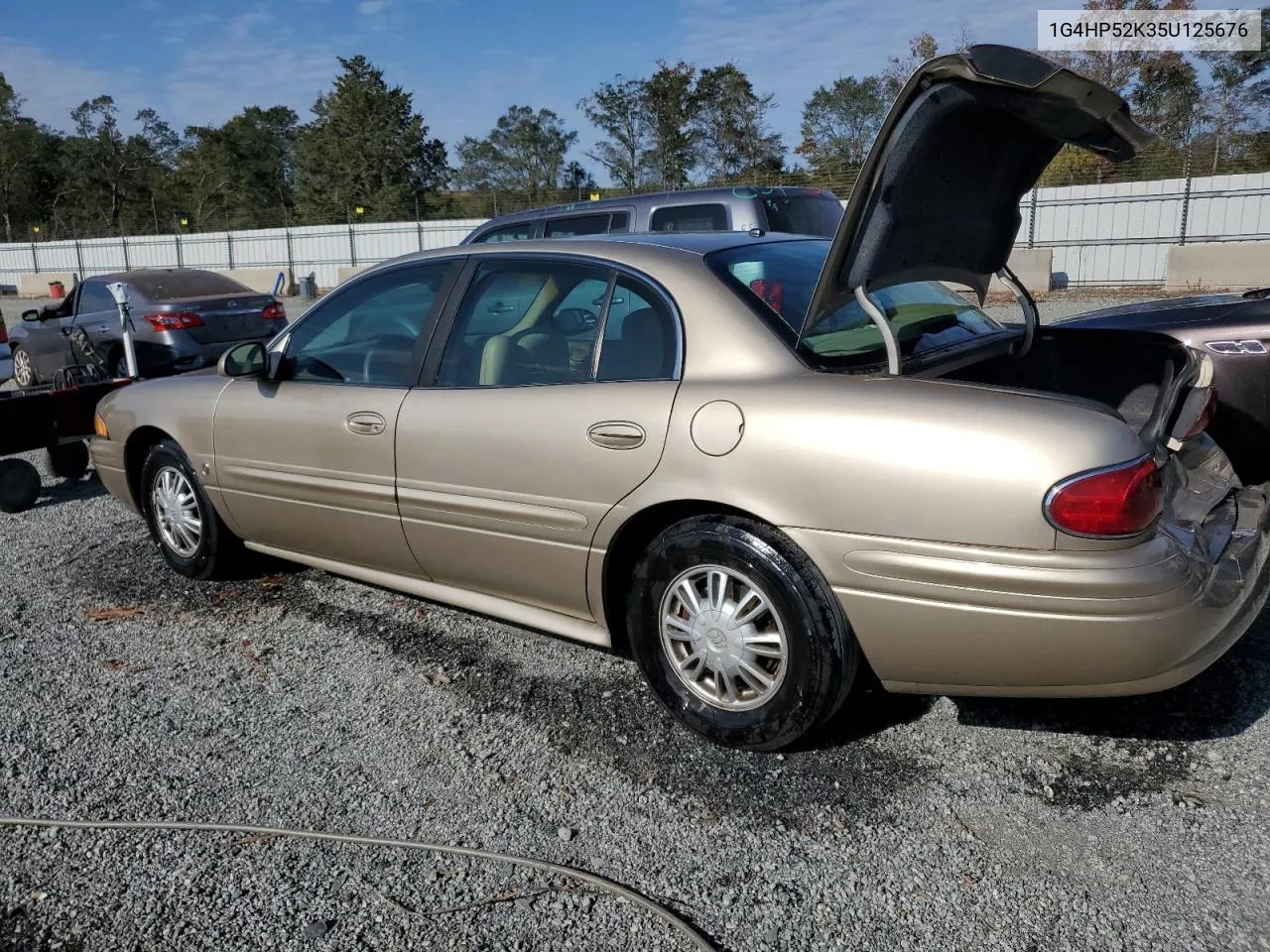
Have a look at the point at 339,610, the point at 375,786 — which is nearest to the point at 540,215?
the point at 339,610

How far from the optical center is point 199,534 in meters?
4.78

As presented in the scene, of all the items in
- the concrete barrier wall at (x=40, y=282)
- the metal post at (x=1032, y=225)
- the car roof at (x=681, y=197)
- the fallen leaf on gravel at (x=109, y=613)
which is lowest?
the fallen leaf on gravel at (x=109, y=613)

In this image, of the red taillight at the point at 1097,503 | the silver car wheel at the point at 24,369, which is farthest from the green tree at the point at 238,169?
the red taillight at the point at 1097,503

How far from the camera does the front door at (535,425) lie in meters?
3.18

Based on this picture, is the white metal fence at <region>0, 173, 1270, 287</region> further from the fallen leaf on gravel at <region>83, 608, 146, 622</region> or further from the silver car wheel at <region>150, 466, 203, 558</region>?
the fallen leaf on gravel at <region>83, 608, 146, 622</region>

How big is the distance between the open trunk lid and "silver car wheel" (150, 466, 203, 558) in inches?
127

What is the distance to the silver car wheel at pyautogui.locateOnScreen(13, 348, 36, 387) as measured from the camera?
41.8 feet

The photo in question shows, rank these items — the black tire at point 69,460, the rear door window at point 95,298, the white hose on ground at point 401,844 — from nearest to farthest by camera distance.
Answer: the white hose on ground at point 401,844 → the black tire at point 69,460 → the rear door window at point 95,298

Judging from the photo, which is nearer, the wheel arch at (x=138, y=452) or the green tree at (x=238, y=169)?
the wheel arch at (x=138, y=452)

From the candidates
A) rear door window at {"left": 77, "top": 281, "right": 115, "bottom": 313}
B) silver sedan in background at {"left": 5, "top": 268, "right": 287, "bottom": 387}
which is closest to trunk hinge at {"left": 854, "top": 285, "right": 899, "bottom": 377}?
silver sedan in background at {"left": 5, "top": 268, "right": 287, "bottom": 387}

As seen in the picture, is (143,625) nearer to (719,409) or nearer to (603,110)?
(719,409)

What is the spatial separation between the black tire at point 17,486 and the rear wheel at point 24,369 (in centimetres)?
716

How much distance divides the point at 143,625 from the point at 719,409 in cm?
290

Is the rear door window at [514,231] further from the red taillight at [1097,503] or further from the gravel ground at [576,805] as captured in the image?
the red taillight at [1097,503]
